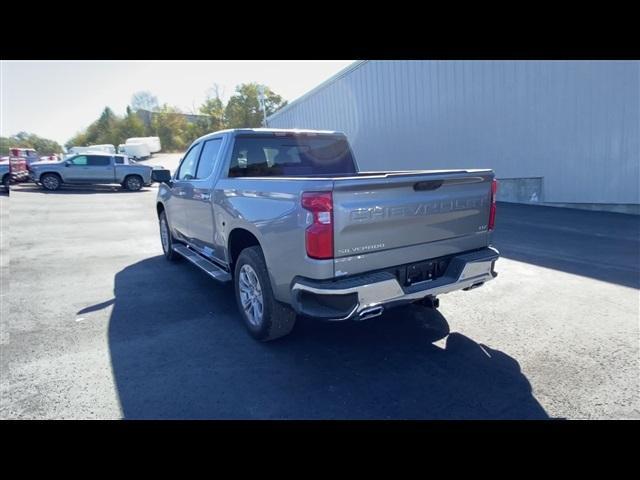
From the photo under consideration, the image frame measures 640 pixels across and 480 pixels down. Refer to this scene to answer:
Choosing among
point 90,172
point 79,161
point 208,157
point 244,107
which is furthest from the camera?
point 244,107

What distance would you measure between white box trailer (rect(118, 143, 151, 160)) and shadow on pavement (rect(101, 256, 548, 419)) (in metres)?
41.7

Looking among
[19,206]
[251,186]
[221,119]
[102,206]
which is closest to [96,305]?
[251,186]

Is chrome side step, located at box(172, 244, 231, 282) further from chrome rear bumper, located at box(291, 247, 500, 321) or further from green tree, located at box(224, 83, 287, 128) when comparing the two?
green tree, located at box(224, 83, 287, 128)

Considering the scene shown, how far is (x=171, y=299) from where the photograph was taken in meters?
5.02

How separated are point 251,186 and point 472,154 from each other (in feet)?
38.0

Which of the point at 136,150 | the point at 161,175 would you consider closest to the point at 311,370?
the point at 161,175

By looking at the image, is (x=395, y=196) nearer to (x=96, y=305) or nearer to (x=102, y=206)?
(x=96, y=305)

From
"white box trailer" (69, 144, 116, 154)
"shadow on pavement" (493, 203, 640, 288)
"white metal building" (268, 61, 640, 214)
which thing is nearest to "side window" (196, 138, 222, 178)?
"shadow on pavement" (493, 203, 640, 288)

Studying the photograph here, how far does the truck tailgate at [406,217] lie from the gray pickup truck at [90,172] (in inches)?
812

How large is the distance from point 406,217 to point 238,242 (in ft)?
6.04

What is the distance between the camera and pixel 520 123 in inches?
456

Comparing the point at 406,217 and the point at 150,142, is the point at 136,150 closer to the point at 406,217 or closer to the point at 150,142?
the point at 150,142

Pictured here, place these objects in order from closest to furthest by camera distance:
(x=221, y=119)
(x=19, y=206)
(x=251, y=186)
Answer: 1. (x=251, y=186)
2. (x=19, y=206)
3. (x=221, y=119)

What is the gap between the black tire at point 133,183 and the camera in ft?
67.8
